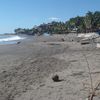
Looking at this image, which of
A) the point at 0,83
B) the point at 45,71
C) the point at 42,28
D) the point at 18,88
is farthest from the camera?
the point at 42,28

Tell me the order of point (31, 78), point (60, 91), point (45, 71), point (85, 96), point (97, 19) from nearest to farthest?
1. point (85, 96)
2. point (60, 91)
3. point (31, 78)
4. point (45, 71)
5. point (97, 19)

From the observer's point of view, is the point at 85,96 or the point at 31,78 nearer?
the point at 85,96

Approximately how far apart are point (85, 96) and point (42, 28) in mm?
152237

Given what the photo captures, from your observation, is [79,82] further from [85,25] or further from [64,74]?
[85,25]

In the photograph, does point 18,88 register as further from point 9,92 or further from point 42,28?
point 42,28

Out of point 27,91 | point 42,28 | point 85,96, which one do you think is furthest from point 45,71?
point 42,28

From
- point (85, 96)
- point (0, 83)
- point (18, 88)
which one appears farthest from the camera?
point (0, 83)

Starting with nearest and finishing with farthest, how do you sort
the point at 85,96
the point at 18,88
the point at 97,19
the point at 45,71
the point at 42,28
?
the point at 85,96
the point at 18,88
the point at 45,71
the point at 97,19
the point at 42,28

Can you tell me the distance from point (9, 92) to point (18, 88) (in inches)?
31.2

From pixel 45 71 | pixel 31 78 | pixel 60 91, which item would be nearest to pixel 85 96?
pixel 60 91

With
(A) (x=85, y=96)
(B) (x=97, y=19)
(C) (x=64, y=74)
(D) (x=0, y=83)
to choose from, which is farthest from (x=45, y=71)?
(B) (x=97, y=19)

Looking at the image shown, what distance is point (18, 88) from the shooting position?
12.3 metres

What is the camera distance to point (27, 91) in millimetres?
11742

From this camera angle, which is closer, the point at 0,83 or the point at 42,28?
the point at 0,83
